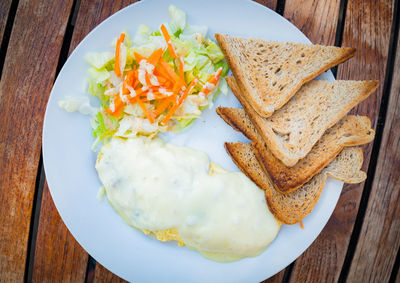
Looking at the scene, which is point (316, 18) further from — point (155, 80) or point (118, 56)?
point (118, 56)

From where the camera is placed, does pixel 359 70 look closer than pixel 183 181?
No

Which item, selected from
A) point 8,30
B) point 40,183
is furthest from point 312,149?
point 8,30

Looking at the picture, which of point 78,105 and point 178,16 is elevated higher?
point 178,16

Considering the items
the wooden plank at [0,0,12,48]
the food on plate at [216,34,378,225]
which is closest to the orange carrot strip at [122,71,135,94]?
the food on plate at [216,34,378,225]

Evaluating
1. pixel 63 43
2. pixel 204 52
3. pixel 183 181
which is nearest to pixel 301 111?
pixel 204 52

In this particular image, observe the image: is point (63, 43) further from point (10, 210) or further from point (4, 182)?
point (10, 210)

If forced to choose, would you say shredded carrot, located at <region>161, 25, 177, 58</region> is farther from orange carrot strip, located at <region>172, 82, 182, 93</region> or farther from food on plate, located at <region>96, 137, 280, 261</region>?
food on plate, located at <region>96, 137, 280, 261</region>
